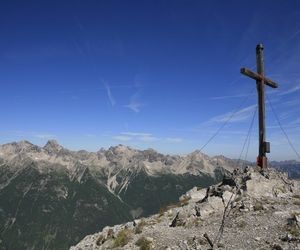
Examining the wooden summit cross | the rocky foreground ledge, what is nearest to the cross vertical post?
the wooden summit cross

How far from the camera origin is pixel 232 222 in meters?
20.0

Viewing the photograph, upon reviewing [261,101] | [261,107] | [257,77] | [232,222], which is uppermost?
[257,77]

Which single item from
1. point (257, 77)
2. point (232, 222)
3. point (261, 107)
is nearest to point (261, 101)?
point (261, 107)

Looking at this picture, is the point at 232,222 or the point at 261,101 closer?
the point at 232,222

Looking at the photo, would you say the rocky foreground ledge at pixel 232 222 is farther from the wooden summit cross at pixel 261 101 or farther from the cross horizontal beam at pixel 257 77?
the cross horizontal beam at pixel 257 77

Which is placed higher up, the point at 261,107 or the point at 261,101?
the point at 261,101

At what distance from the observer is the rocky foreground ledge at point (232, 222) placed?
17.5m

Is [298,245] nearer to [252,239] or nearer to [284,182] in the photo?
[252,239]

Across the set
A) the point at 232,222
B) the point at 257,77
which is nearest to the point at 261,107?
the point at 257,77

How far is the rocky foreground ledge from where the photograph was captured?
57.4 feet

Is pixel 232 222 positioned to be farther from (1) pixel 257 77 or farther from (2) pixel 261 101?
(1) pixel 257 77

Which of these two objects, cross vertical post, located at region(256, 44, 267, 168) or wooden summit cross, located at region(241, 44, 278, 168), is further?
cross vertical post, located at region(256, 44, 267, 168)

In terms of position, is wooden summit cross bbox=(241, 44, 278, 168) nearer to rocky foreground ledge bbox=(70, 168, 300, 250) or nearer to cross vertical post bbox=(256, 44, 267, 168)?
cross vertical post bbox=(256, 44, 267, 168)

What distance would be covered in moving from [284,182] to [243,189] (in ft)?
15.1
